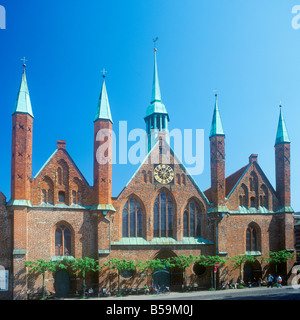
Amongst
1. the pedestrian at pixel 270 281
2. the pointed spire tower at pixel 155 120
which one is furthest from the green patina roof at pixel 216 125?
the pedestrian at pixel 270 281

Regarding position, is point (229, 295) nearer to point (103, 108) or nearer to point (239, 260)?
point (239, 260)

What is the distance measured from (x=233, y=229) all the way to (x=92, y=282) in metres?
16.7

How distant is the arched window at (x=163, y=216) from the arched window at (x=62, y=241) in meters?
9.37

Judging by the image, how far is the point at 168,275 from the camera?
144ft

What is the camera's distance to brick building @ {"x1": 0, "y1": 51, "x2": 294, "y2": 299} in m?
39.1

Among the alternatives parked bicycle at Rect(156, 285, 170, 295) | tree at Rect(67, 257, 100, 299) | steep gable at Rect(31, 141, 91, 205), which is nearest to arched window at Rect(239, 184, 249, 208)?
parked bicycle at Rect(156, 285, 170, 295)

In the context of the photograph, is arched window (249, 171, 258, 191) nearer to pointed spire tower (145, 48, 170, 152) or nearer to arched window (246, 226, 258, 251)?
arched window (246, 226, 258, 251)

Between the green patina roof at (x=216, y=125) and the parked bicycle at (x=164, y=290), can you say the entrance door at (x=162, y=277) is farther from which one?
the green patina roof at (x=216, y=125)

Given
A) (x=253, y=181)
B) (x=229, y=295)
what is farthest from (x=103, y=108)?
(x=229, y=295)

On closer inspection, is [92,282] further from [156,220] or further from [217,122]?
[217,122]

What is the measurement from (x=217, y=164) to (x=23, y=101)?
22141 mm

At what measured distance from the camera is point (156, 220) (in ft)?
147

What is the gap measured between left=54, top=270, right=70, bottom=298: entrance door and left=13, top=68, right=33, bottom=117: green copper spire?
16.1 m
